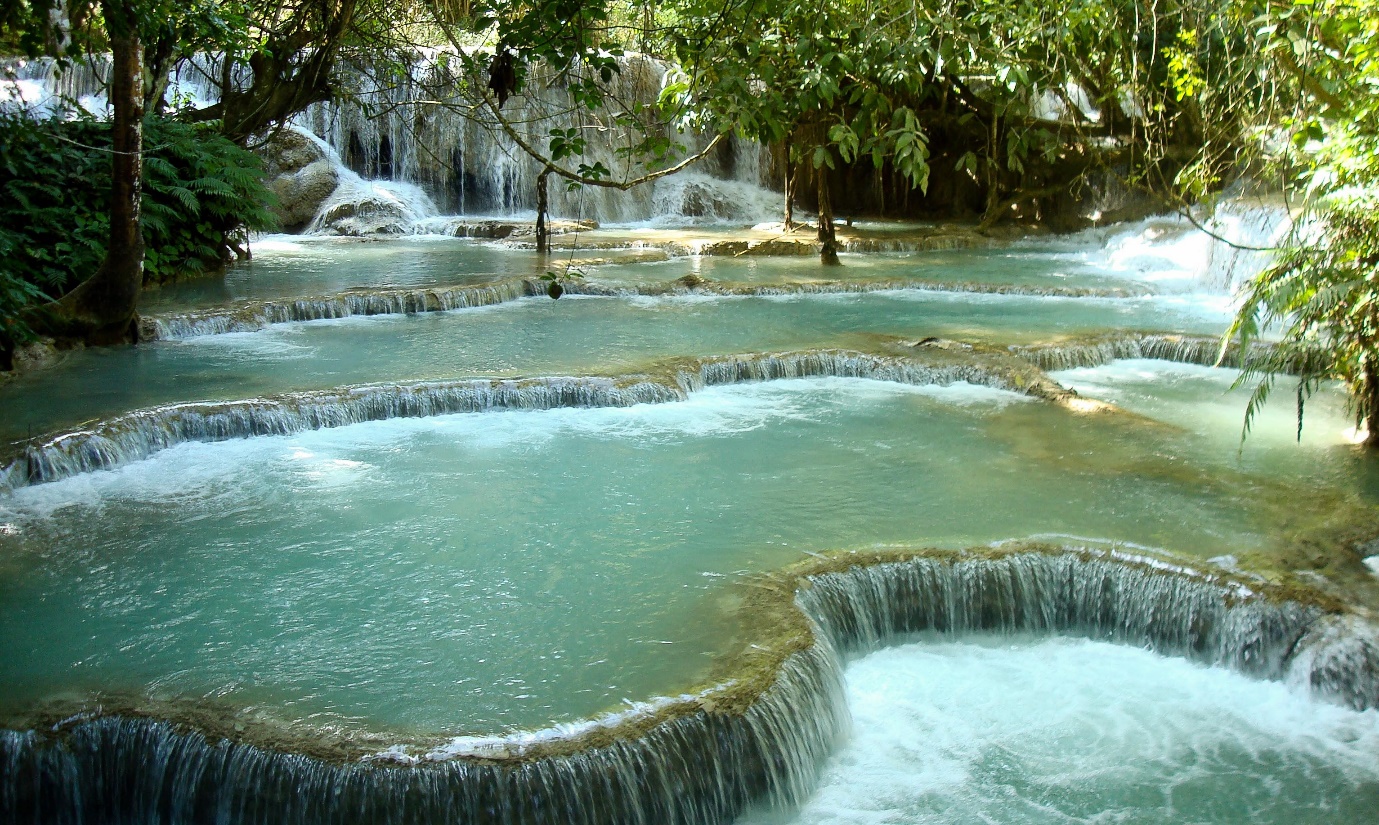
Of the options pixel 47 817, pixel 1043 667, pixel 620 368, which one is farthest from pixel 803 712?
pixel 620 368

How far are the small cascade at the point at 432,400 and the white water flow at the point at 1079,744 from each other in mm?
3766

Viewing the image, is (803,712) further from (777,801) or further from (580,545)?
(580,545)

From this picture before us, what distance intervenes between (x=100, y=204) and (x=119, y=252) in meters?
2.42

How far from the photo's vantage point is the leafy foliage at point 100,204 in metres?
10.2

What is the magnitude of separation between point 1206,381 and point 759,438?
4.29 meters

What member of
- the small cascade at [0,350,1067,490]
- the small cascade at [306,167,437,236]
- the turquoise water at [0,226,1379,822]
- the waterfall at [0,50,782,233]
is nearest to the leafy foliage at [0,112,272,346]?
the turquoise water at [0,226,1379,822]

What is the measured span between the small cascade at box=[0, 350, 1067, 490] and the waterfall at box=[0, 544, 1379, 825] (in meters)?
3.21

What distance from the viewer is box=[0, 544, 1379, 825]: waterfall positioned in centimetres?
384

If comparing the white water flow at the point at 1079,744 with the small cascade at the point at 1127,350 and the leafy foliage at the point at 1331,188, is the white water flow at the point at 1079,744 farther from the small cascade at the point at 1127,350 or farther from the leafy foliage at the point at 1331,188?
the small cascade at the point at 1127,350

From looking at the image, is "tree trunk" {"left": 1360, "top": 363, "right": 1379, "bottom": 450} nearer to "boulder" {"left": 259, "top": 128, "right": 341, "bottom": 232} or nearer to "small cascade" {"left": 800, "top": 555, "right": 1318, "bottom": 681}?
"small cascade" {"left": 800, "top": 555, "right": 1318, "bottom": 681}

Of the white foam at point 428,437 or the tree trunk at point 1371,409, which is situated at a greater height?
the tree trunk at point 1371,409

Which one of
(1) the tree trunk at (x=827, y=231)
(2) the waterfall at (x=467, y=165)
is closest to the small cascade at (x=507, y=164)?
(2) the waterfall at (x=467, y=165)

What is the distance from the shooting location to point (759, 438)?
7844 mm

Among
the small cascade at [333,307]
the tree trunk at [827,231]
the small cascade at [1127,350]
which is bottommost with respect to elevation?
the small cascade at [1127,350]
